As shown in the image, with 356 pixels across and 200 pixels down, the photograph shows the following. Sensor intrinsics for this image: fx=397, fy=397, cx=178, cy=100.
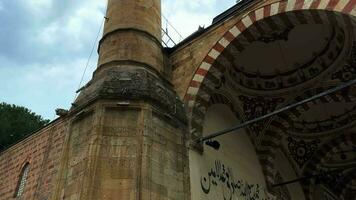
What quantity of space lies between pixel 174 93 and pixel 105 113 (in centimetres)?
133

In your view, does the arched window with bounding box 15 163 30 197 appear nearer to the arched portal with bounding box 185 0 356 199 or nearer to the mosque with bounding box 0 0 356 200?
the mosque with bounding box 0 0 356 200

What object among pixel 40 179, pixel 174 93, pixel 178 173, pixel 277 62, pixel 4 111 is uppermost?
pixel 4 111

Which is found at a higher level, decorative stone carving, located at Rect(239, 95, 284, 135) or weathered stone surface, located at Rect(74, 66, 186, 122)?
decorative stone carving, located at Rect(239, 95, 284, 135)

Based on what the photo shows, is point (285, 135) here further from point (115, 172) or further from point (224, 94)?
point (115, 172)

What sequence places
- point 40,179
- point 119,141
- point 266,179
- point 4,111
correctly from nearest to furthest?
1. point 119,141
2. point 40,179
3. point 266,179
4. point 4,111

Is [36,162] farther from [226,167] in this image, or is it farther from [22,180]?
[226,167]

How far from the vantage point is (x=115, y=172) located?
489cm

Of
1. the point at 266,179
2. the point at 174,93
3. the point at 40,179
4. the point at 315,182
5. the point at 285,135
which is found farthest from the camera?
the point at 315,182

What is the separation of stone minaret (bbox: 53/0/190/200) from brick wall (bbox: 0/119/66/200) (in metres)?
1.90

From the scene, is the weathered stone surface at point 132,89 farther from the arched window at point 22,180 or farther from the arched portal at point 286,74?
the arched window at point 22,180

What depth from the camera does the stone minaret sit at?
4.85 m

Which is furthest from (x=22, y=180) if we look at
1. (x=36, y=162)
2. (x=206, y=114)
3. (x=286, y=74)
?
(x=286, y=74)

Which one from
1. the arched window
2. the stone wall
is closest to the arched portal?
the stone wall

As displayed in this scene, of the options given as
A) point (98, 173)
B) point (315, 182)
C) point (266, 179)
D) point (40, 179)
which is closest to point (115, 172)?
point (98, 173)
